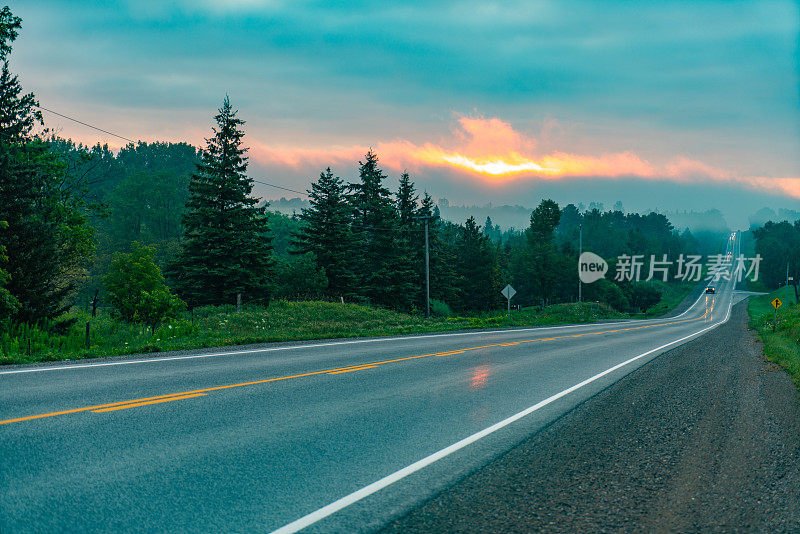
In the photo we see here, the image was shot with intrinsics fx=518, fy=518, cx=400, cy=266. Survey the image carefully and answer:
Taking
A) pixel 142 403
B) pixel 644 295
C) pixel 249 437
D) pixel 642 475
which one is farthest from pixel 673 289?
pixel 249 437

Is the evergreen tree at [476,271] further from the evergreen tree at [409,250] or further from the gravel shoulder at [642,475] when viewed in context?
the gravel shoulder at [642,475]

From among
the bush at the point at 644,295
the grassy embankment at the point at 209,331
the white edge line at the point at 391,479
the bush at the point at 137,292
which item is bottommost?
the bush at the point at 644,295

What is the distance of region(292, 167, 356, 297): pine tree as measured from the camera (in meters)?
47.6

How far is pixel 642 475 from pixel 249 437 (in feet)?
14.1

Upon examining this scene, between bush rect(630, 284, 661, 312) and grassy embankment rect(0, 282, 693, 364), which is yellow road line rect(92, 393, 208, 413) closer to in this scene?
grassy embankment rect(0, 282, 693, 364)

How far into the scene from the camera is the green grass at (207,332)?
43.4ft

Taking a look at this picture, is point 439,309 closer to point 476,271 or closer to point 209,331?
point 476,271

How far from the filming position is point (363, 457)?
18.0ft

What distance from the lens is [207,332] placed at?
1848cm

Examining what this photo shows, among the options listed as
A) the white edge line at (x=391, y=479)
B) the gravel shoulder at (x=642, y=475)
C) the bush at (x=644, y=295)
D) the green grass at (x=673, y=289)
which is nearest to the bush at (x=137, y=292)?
the white edge line at (x=391, y=479)

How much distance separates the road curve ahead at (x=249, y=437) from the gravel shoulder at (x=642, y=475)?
0.37 metres

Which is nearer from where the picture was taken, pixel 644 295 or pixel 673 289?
pixel 644 295

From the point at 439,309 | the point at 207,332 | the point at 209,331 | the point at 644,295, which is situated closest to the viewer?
the point at 207,332

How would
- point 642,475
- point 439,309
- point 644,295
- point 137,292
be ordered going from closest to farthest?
point 642,475 < point 137,292 < point 439,309 < point 644,295
